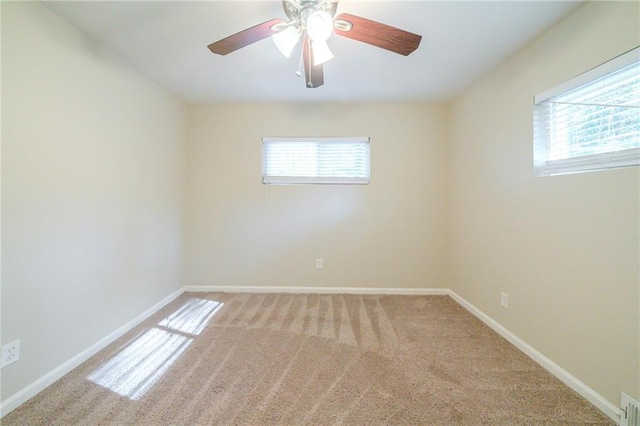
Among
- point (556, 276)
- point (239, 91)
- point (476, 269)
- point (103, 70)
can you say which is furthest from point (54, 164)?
Result: point (476, 269)

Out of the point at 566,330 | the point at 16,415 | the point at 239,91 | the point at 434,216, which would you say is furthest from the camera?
the point at 434,216

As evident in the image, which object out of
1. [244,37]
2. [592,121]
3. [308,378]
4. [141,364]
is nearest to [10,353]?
[141,364]

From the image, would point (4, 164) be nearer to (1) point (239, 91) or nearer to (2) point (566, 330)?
(1) point (239, 91)

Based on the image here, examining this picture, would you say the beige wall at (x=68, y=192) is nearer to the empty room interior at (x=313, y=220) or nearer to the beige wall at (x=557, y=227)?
the empty room interior at (x=313, y=220)

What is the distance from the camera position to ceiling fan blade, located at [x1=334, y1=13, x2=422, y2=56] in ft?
4.15

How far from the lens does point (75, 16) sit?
1611 mm

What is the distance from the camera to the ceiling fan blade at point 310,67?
1.49 meters

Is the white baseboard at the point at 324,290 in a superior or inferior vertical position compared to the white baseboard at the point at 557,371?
superior

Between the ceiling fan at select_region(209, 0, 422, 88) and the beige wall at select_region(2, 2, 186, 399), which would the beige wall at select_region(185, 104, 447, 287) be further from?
→ the ceiling fan at select_region(209, 0, 422, 88)

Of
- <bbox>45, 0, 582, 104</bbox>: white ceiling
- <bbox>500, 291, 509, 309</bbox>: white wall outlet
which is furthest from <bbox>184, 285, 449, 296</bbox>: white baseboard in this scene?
<bbox>45, 0, 582, 104</bbox>: white ceiling

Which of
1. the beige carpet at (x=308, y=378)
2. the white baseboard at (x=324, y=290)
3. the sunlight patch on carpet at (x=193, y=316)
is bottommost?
the beige carpet at (x=308, y=378)

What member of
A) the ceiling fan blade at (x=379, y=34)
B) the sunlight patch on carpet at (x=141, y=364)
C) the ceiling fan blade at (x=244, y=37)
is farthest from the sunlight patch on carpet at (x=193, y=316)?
the ceiling fan blade at (x=379, y=34)

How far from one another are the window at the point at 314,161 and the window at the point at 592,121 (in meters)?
1.66

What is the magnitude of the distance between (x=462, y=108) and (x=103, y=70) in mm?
3277
